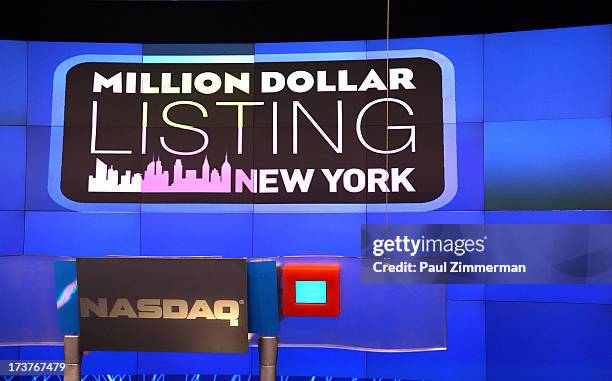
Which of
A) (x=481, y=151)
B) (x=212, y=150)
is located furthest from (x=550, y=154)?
→ (x=212, y=150)

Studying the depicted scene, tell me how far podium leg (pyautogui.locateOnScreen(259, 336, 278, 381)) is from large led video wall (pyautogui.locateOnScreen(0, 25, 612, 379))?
1688 mm

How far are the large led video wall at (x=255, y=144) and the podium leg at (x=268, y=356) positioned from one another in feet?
5.54

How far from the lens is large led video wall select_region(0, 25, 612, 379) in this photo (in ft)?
11.2

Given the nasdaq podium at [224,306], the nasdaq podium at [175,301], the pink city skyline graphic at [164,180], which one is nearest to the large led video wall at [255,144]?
the pink city skyline graphic at [164,180]

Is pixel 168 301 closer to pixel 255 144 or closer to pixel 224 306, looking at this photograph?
pixel 224 306

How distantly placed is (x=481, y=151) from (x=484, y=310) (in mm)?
899

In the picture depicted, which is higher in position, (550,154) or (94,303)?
(550,154)

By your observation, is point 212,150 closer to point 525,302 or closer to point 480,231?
point 480,231

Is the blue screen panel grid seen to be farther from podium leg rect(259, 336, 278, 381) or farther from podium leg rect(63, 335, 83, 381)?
podium leg rect(63, 335, 83, 381)

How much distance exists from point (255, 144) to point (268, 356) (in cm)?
192

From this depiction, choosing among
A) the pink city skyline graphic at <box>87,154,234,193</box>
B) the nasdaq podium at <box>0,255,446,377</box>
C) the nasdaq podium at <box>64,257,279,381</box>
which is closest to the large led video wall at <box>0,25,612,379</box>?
the pink city skyline graphic at <box>87,154,234,193</box>

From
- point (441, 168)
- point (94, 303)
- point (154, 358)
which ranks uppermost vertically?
point (441, 168)

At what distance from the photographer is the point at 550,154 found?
10.9 ft

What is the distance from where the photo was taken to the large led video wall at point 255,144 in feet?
11.2
